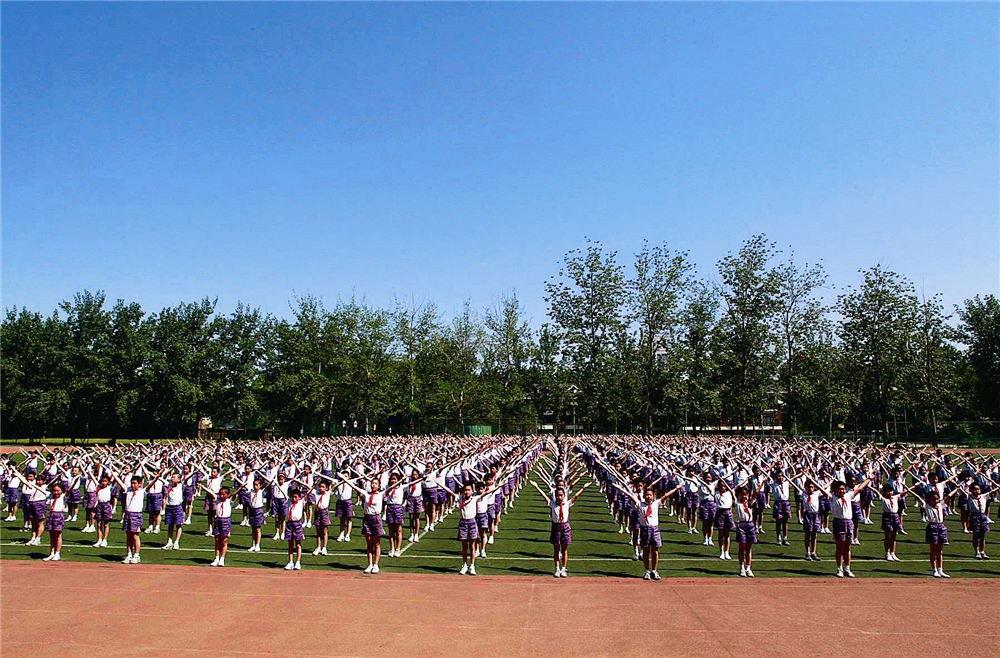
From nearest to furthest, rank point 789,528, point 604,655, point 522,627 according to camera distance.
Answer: point 604,655 < point 522,627 < point 789,528

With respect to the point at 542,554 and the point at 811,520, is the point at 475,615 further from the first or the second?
the point at 811,520

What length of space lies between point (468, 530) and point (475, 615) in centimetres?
292

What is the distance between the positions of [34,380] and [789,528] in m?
60.3

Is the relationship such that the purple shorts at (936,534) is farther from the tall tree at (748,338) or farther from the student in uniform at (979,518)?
the tall tree at (748,338)

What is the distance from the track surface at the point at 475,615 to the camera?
32.5 feet

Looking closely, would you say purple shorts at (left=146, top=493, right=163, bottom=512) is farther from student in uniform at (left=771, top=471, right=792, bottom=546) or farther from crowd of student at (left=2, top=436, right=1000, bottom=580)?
student in uniform at (left=771, top=471, right=792, bottom=546)

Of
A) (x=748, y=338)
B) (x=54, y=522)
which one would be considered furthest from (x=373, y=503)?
(x=748, y=338)

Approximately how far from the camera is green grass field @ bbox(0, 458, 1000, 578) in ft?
48.2

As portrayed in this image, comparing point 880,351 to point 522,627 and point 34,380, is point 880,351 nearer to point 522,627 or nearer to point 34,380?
point 522,627

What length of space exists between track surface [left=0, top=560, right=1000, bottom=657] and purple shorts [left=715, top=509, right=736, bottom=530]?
184 cm

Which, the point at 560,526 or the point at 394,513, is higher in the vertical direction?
the point at 560,526

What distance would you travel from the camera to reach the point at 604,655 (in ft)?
31.3

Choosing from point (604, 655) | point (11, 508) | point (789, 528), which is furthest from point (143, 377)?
point (604, 655)

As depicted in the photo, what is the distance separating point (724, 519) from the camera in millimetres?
15289
